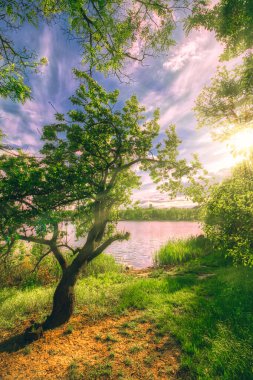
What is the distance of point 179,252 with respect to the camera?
21094 mm

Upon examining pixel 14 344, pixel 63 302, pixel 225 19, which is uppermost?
pixel 225 19

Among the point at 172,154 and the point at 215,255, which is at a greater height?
the point at 172,154

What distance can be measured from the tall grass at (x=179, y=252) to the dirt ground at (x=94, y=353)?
42.1 feet

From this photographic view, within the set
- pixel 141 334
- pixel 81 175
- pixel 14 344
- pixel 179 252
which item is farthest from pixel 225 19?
pixel 179 252

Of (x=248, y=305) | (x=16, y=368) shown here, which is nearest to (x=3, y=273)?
(x=16, y=368)

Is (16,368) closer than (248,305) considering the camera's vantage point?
Yes

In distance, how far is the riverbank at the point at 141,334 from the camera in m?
5.52

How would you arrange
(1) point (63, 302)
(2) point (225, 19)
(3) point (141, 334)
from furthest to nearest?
(1) point (63, 302) → (3) point (141, 334) → (2) point (225, 19)

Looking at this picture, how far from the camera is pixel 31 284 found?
1381 cm

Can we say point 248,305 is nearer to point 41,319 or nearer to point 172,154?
point 172,154

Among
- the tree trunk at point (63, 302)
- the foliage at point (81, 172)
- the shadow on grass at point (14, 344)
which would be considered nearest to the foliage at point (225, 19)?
the foliage at point (81, 172)

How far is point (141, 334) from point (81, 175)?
555cm

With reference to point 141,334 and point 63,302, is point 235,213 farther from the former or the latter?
point 63,302

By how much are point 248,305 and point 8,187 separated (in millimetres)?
9170
